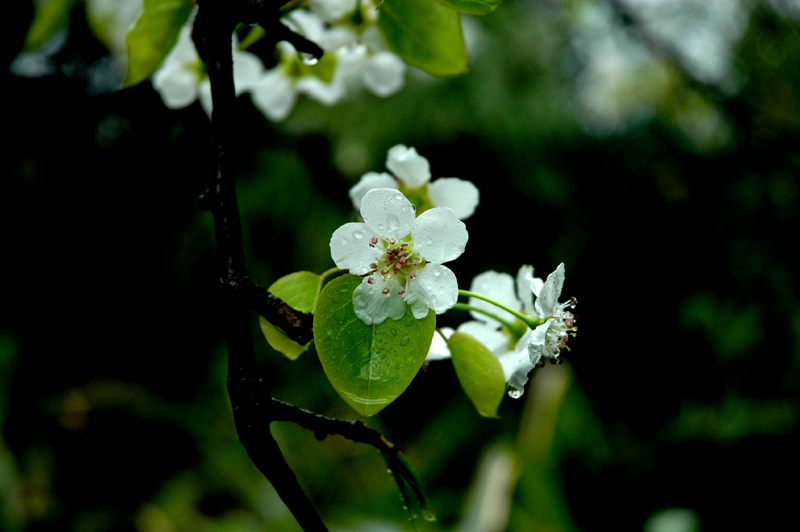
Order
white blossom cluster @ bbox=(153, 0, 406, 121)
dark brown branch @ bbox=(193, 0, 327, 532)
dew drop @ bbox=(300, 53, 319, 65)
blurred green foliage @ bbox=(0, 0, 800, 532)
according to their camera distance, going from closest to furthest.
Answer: dark brown branch @ bbox=(193, 0, 327, 532), dew drop @ bbox=(300, 53, 319, 65), white blossom cluster @ bbox=(153, 0, 406, 121), blurred green foliage @ bbox=(0, 0, 800, 532)

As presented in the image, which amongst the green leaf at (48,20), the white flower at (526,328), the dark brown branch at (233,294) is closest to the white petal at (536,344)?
the white flower at (526,328)

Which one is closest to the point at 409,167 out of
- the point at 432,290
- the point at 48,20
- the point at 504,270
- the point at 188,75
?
the point at 432,290

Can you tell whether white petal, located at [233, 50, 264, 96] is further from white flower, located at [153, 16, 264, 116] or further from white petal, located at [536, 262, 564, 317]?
white petal, located at [536, 262, 564, 317]

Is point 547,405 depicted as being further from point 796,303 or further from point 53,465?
point 53,465

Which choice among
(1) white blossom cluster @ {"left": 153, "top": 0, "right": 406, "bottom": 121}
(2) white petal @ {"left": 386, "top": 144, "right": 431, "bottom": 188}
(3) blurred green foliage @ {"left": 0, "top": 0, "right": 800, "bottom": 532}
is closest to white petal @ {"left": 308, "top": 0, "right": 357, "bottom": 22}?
(1) white blossom cluster @ {"left": 153, "top": 0, "right": 406, "bottom": 121}

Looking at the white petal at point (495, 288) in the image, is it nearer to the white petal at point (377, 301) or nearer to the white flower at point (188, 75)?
the white petal at point (377, 301)

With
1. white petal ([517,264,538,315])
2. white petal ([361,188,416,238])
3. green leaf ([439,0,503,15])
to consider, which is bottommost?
white petal ([517,264,538,315])

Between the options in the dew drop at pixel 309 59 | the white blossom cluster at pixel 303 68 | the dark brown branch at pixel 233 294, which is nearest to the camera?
the dark brown branch at pixel 233 294
